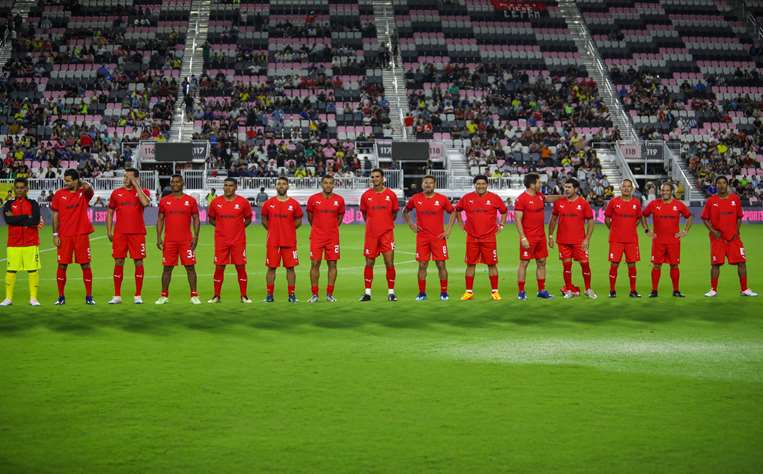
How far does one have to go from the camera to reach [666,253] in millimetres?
14938

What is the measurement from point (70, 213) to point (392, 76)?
4364 centimetres

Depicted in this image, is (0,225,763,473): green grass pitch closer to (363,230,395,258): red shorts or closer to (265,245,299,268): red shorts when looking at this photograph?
(265,245,299,268): red shorts

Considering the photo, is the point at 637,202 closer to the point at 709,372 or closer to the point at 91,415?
the point at 709,372

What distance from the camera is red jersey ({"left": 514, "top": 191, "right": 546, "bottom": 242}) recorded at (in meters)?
14.7

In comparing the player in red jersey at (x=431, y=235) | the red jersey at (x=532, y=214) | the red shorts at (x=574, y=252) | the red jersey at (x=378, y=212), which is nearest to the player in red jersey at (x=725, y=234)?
the red shorts at (x=574, y=252)

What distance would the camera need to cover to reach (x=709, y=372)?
8.82 m

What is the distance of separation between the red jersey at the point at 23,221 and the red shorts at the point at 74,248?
16.8 inches

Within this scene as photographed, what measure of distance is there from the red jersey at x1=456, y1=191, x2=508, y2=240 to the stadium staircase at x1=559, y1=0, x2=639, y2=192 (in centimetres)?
3412

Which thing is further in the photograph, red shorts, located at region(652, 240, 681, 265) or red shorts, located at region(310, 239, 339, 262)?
red shorts, located at region(652, 240, 681, 265)

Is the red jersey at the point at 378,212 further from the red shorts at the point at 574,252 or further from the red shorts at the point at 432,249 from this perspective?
the red shorts at the point at 574,252

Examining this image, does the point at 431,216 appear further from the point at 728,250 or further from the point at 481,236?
the point at 728,250

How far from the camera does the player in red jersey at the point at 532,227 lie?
14.6 metres

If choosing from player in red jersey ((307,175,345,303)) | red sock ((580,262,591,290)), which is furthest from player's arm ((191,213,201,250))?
red sock ((580,262,591,290))

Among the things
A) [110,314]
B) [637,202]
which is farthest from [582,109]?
[110,314]
